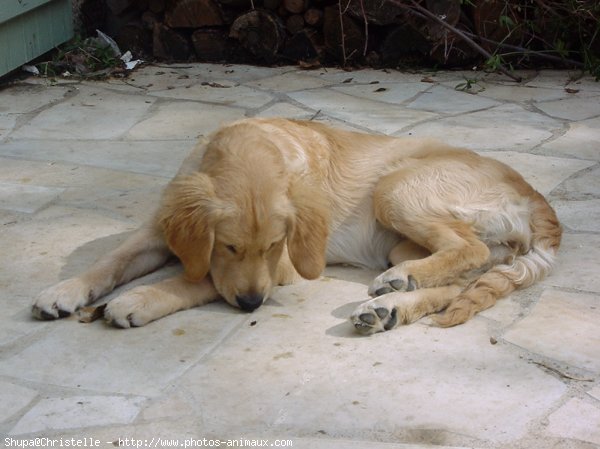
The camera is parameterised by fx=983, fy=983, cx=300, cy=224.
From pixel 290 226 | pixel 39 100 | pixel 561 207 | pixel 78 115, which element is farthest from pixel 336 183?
pixel 39 100

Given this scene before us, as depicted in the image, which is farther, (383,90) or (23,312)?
(383,90)

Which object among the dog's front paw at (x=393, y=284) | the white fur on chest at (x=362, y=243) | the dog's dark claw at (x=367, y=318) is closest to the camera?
the dog's dark claw at (x=367, y=318)

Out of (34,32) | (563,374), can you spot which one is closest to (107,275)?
(563,374)

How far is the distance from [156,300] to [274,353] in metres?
0.61

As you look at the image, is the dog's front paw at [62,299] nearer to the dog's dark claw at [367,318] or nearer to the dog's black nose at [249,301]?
the dog's black nose at [249,301]

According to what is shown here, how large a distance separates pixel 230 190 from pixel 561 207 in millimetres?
2202

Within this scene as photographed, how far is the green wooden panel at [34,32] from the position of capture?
25.2 ft

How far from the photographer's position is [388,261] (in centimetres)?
480

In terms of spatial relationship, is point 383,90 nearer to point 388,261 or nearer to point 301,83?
point 301,83

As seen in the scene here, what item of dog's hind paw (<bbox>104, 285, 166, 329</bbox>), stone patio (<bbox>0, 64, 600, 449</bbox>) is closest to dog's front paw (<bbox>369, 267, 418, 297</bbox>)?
stone patio (<bbox>0, 64, 600, 449</bbox>)

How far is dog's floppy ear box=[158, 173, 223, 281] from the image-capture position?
400 centimetres

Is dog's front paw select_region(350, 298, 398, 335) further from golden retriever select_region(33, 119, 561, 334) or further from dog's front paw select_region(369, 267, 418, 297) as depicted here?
dog's front paw select_region(369, 267, 418, 297)

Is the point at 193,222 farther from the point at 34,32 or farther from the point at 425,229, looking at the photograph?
the point at 34,32

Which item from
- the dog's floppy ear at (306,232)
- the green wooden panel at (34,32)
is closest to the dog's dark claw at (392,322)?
the dog's floppy ear at (306,232)
